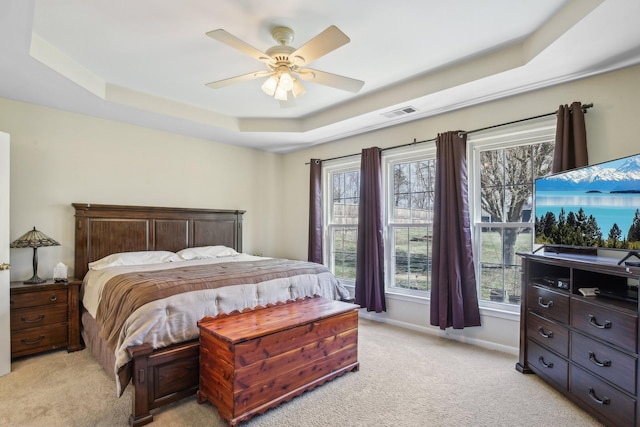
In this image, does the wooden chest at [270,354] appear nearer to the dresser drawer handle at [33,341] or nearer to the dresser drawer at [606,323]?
the dresser drawer at [606,323]

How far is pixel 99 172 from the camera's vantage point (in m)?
3.93

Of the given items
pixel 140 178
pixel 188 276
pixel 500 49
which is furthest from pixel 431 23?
pixel 140 178

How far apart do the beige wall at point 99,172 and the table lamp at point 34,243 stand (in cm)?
16

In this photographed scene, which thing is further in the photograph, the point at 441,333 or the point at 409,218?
the point at 409,218

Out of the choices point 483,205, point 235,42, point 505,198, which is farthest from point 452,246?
point 235,42

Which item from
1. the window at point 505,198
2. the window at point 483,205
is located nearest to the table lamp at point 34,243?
the window at point 483,205

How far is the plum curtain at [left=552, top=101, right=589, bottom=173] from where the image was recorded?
8.82 ft

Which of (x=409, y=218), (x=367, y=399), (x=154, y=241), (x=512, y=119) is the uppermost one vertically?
(x=512, y=119)

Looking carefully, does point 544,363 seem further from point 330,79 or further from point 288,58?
point 288,58

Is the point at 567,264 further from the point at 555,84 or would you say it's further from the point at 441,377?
the point at 555,84

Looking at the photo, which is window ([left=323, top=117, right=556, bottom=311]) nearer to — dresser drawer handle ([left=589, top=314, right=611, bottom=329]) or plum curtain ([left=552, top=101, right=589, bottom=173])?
plum curtain ([left=552, top=101, right=589, bottom=173])

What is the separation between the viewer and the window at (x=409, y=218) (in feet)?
13.1

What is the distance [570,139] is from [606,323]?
153cm

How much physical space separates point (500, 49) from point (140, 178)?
4.20m
